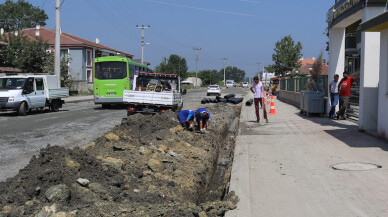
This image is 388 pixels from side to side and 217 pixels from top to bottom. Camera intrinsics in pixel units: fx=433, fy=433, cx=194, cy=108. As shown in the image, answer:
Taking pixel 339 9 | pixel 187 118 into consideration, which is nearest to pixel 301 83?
pixel 339 9

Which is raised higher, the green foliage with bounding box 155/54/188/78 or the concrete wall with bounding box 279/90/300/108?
the green foliage with bounding box 155/54/188/78

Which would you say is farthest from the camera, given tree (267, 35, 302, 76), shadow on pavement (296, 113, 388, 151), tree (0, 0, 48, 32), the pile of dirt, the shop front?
tree (0, 0, 48, 32)

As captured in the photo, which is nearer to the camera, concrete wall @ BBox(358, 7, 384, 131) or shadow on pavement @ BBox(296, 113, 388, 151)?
shadow on pavement @ BBox(296, 113, 388, 151)

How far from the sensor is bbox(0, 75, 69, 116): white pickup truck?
19.5m

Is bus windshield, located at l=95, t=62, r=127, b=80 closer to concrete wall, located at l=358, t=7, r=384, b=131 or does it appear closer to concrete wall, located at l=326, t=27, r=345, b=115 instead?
concrete wall, located at l=326, t=27, r=345, b=115

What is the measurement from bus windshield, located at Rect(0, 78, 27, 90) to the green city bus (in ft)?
18.7

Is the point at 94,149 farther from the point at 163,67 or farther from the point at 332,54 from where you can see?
the point at 163,67

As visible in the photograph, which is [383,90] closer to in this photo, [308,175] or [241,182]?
[308,175]

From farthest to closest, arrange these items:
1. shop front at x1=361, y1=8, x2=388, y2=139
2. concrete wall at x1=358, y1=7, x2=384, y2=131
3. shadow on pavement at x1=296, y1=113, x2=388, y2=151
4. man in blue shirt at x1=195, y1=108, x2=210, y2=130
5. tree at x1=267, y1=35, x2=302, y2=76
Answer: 1. tree at x1=267, y1=35, x2=302, y2=76
2. man in blue shirt at x1=195, y1=108, x2=210, y2=130
3. concrete wall at x1=358, y1=7, x2=384, y2=131
4. shop front at x1=361, y1=8, x2=388, y2=139
5. shadow on pavement at x1=296, y1=113, x2=388, y2=151

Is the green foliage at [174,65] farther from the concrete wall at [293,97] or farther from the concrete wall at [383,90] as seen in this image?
the concrete wall at [383,90]

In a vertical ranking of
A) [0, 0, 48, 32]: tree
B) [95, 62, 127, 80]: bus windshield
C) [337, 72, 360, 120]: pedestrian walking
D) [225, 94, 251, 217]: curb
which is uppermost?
[0, 0, 48, 32]: tree

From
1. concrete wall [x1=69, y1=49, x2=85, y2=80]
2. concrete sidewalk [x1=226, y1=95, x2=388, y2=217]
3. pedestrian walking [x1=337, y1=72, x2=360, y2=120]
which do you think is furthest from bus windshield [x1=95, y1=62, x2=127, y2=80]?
concrete wall [x1=69, y1=49, x2=85, y2=80]

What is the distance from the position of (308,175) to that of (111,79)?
20143 mm

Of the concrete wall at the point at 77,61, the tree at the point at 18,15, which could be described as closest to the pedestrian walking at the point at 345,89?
the concrete wall at the point at 77,61
